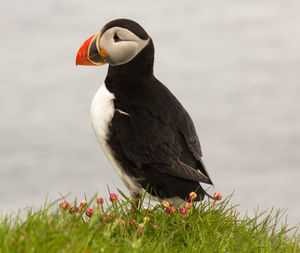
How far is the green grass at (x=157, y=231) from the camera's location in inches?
157

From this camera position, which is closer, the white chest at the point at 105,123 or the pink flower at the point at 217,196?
the white chest at the point at 105,123

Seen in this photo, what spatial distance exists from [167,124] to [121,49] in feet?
3.87

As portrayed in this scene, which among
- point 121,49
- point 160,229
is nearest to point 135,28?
point 121,49

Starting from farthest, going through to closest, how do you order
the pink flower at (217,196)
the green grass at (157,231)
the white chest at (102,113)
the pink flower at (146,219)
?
the pink flower at (217,196), the white chest at (102,113), the pink flower at (146,219), the green grass at (157,231)

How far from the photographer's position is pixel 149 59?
6.33 metres

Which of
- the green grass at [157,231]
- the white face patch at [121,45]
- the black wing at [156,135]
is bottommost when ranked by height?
the green grass at [157,231]

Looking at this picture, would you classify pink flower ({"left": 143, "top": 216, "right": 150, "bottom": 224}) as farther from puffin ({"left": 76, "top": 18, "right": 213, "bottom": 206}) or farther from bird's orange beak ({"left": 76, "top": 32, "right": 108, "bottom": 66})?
bird's orange beak ({"left": 76, "top": 32, "right": 108, "bottom": 66})

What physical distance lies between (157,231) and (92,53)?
2.57m

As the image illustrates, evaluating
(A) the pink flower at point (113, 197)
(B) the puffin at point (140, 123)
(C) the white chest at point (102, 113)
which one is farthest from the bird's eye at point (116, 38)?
(A) the pink flower at point (113, 197)

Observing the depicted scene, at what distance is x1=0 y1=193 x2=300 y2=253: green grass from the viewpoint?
3988 mm

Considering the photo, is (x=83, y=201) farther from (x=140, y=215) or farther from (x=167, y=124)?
(x=167, y=124)

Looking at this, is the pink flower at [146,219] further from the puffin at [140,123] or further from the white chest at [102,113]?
the white chest at [102,113]

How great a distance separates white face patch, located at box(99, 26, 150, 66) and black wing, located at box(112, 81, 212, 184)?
21.7 inches

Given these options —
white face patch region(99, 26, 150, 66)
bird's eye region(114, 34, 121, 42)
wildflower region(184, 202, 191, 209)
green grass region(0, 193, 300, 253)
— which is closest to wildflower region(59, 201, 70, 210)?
green grass region(0, 193, 300, 253)
